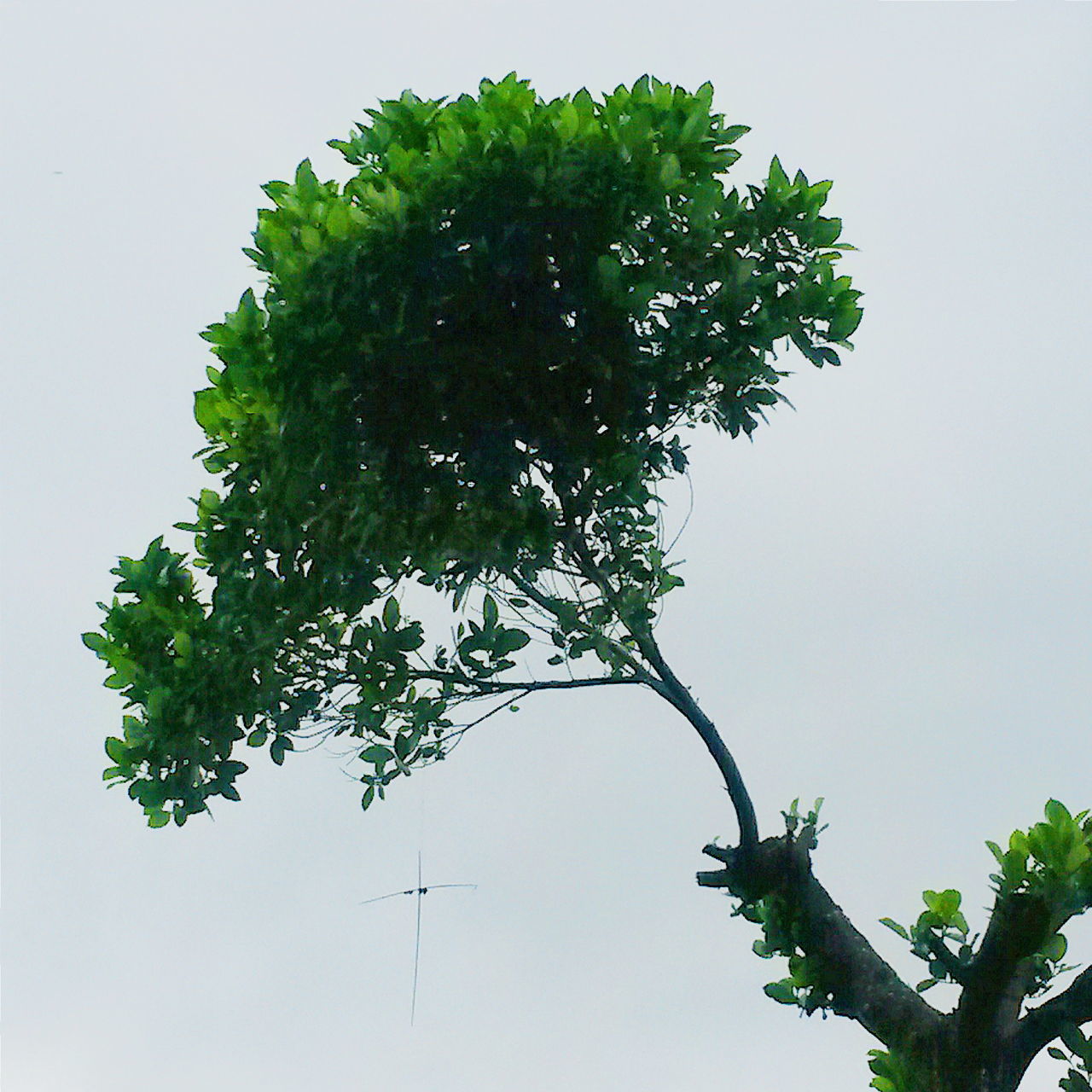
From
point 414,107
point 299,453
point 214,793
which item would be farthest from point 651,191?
point 214,793

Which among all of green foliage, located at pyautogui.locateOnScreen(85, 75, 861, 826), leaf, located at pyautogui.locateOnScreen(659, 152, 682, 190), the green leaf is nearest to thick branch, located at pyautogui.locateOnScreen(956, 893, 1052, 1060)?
green foliage, located at pyautogui.locateOnScreen(85, 75, 861, 826)

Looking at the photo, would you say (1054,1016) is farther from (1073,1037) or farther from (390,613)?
(390,613)

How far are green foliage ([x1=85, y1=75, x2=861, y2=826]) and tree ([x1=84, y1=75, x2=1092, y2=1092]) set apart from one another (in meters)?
0.03

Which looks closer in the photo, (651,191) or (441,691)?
(651,191)

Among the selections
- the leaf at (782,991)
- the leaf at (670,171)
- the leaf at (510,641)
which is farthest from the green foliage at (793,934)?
the leaf at (670,171)

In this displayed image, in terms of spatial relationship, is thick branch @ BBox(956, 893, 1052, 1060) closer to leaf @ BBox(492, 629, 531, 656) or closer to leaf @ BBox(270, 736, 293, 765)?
leaf @ BBox(492, 629, 531, 656)

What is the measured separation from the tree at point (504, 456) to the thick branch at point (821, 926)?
0.08 feet

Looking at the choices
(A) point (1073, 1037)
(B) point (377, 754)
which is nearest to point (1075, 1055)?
(A) point (1073, 1037)

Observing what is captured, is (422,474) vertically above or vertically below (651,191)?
below

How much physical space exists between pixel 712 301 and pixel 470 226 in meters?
2.29

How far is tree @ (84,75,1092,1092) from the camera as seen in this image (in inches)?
577

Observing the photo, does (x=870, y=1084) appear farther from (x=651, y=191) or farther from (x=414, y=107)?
(x=414, y=107)

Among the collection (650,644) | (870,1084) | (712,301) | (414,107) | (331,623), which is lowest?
(870,1084)

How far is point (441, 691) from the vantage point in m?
15.8
